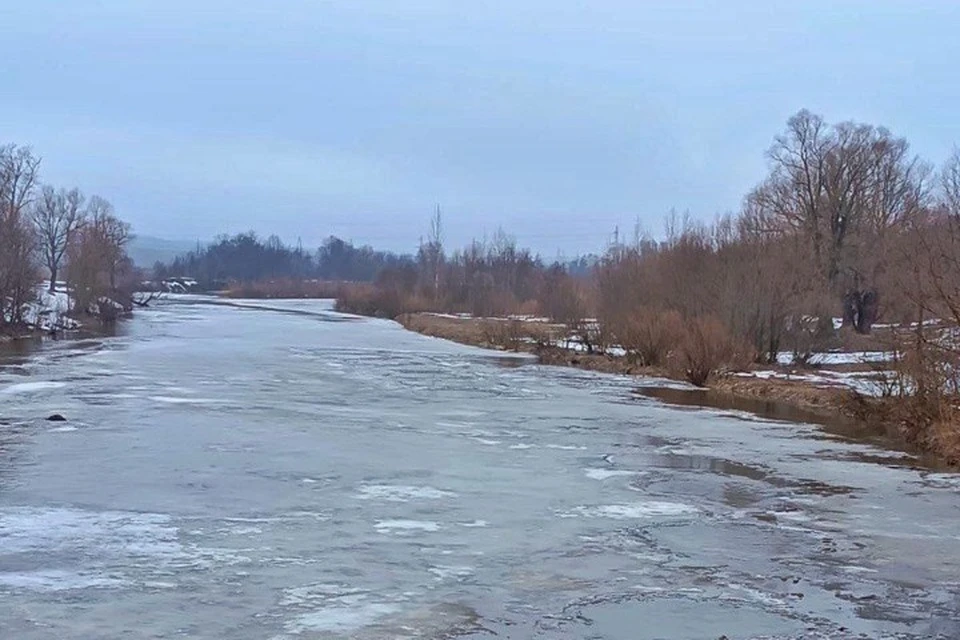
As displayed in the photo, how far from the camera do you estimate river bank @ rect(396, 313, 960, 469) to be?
23.8 metres

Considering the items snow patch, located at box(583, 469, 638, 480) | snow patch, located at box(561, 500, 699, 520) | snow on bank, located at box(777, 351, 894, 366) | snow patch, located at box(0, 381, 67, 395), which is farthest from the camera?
snow on bank, located at box(777, 351, 894, 366)

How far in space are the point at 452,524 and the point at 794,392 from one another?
784 inches

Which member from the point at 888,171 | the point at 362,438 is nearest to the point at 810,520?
the point at 362,438

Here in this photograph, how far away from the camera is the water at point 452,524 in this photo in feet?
32.6

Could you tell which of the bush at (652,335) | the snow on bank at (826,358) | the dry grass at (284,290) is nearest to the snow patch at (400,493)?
the bush at (652,335)

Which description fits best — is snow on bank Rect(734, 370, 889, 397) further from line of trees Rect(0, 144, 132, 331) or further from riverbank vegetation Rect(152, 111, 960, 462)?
line of trees Rect(0, 144, 132, 331)

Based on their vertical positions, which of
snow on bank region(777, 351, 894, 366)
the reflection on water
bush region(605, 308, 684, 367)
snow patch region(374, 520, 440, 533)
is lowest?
snow patch region(374, 520, 440, 533)

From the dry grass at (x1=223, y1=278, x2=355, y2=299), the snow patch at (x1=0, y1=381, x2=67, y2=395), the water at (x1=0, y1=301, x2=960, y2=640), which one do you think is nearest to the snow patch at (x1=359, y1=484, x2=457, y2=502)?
the water at (x1=0, y1=301, x2=960, y2=640)

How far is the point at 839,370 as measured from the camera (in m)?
37.8

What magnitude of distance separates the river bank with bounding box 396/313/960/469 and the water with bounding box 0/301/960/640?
1294mm

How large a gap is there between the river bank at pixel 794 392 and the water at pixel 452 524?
4.25 ft

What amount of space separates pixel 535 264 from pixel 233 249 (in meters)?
95.5

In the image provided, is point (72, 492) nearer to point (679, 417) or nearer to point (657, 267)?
point (679, 417)

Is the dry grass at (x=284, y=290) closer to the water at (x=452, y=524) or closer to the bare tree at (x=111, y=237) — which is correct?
the bare tree at (x=111, y=237)
